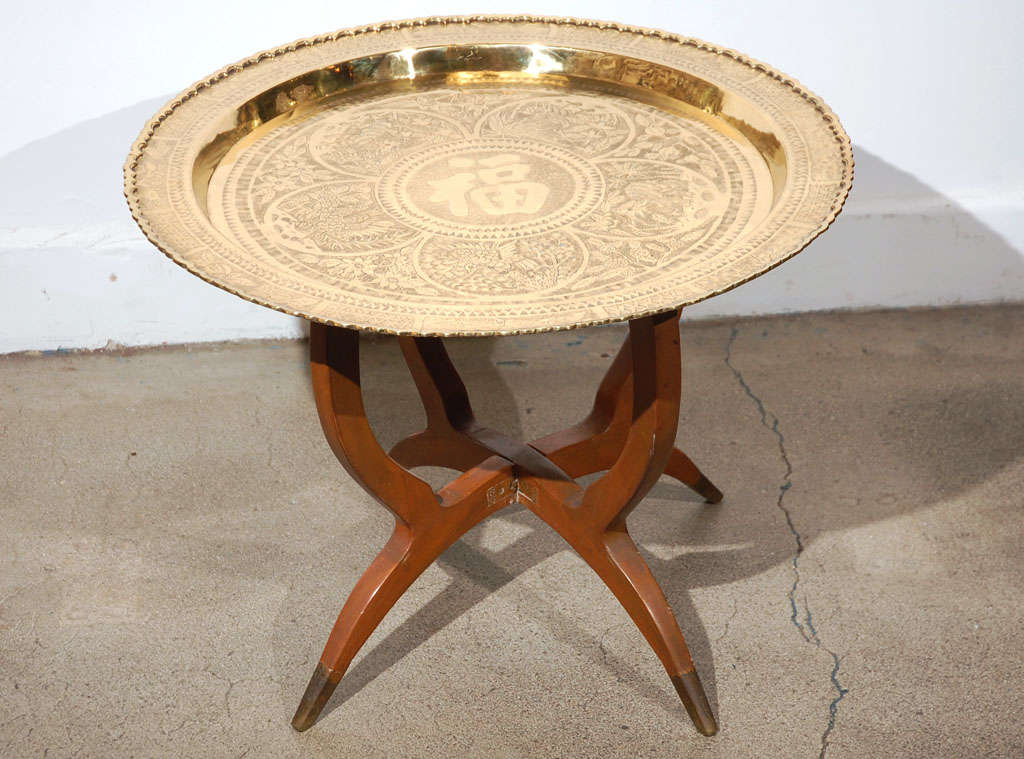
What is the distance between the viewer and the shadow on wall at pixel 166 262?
118 inches

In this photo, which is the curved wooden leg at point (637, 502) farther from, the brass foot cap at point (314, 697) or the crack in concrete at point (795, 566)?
the brass foot cap at point (314, 697)

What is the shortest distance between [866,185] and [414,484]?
5.99 feet

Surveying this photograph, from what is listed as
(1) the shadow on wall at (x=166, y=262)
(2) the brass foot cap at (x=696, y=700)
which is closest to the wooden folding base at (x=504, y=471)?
(2) the brass foot cap at (x=696, y=700)

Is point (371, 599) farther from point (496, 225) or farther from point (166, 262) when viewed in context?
point (166, 262)

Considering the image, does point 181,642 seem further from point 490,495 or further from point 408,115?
point 408,115

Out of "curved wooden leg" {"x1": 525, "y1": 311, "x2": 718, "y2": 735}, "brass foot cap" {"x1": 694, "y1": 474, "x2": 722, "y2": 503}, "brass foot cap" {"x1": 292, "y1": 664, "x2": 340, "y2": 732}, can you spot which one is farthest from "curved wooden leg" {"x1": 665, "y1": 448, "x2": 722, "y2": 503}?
"brass foot cap" {"x1": 292, "y1": 664, "x2": 340, "y2": 732}

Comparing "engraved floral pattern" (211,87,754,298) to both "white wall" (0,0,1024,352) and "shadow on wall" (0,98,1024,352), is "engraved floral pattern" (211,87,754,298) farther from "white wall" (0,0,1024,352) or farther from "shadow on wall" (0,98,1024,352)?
"shadow on wall" (0,98,1024,352)

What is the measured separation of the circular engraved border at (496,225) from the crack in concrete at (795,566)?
1.01m

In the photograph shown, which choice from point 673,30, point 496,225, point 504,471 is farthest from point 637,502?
point 673,30

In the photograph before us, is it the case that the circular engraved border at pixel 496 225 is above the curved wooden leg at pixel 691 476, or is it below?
above

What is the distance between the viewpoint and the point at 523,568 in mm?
2486

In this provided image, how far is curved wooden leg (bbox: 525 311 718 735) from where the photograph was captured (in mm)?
1911

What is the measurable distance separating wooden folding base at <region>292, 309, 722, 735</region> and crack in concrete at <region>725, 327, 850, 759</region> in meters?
0.23

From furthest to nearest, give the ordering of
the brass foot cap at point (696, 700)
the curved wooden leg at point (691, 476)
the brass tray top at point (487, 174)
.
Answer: the curved wooden leg at point (691, 476)
the brass foot cap at point (696, 700)
the brass tray top at point (487, 174)
